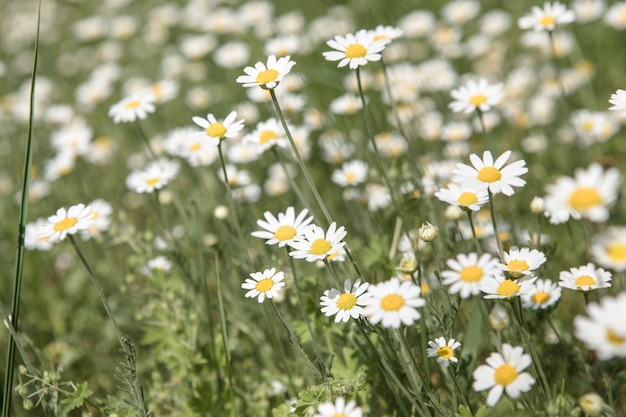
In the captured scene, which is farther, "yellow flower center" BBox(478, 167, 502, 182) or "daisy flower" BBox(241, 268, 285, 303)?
"daisy flower" BBox(241, 268, 285, 303)

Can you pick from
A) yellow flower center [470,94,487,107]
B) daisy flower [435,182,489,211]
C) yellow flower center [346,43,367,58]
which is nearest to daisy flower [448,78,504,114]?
yellow flower center [470,94,487,107]

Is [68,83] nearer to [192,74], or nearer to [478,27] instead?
[192,74]

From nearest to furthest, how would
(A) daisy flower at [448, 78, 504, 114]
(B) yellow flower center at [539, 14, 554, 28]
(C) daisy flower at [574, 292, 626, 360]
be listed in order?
A: 1. (C) daisy flower at [574, 292, 626, 360]
2. (A) daisy flower at [448, 78, 504, 114]
3. (B) yellow flower center at [539, 14, 554, 28]

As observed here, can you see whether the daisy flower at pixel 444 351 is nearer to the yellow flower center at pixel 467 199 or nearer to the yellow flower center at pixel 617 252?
the yellow flower center at pixel 467 199

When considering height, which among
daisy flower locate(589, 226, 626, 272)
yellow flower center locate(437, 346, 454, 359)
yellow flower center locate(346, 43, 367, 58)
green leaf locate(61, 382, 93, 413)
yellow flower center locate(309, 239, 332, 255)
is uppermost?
yellow flower center locate(346, 43, 367, 58)

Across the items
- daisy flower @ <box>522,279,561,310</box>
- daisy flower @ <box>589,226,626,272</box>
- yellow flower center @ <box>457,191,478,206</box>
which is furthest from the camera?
daisy flower @ <box>522,279,561,310</box>

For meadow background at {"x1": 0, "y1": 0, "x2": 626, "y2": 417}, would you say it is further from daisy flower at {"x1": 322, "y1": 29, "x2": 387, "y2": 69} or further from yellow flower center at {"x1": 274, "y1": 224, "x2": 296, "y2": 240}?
daisy flower at {"x1": 322, "y1": 29, "x2": 387, "y2": 69}

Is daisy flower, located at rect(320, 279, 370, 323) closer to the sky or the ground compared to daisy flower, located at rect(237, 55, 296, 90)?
closer to the ground

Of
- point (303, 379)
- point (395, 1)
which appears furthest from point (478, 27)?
point (303, 379)
